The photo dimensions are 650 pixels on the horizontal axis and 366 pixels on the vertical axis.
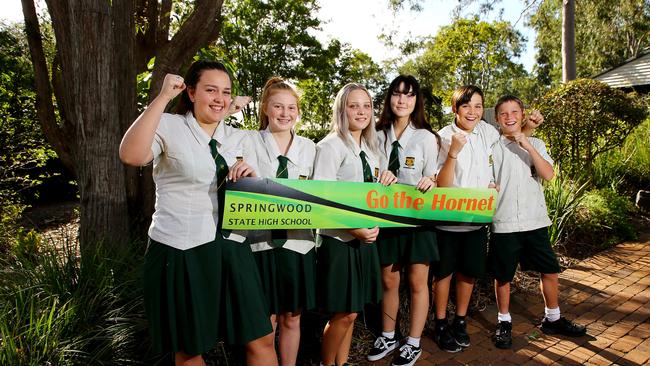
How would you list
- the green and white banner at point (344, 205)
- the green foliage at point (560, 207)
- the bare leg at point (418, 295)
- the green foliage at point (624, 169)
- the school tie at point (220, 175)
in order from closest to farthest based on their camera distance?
1. the school tie at point (220, 175)
2. the green and white banner at point (344, 205)
3. the bare leg at point (418, 295)
4. the green foliage at point (560, 207)
5. the green foliage at point (624, 169)

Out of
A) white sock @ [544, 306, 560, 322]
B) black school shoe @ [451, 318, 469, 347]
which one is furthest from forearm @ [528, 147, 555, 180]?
black school shoe @ [451, 318, 469, 347]

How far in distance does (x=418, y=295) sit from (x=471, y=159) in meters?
Answer: 1.15

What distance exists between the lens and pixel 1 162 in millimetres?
6895

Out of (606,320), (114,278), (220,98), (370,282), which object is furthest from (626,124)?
(114,278)

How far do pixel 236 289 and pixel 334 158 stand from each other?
107cm

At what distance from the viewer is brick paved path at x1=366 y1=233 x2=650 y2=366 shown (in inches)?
134

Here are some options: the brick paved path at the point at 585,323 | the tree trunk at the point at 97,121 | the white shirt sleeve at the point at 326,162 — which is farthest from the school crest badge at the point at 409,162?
the tree trunk at the point at 97,121

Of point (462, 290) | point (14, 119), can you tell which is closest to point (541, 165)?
point (462, 290)

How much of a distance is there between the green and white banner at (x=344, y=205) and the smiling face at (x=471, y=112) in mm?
522

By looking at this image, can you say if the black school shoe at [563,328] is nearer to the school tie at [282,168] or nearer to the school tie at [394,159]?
the school tie at [394,159]

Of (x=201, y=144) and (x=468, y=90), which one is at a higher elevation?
(x=468, y=90)

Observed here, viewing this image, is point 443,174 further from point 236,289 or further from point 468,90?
point 236,289

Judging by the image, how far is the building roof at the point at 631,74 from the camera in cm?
1926

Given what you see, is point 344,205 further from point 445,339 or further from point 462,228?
Answer: point 445,339
